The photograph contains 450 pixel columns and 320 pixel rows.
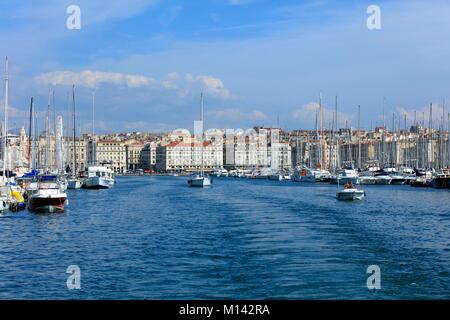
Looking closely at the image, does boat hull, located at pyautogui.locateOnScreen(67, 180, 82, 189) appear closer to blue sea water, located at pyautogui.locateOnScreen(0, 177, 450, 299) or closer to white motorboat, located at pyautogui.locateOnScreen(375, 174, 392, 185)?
blue sea water, located at pyautogui.locateOnScreen(0, 177, 450, 299)

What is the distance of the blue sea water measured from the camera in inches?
529

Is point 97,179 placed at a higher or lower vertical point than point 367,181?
higher

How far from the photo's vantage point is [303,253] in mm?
18172

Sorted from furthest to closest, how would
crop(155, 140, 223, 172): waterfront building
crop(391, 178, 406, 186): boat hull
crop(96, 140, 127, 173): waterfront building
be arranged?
crop(96, 140, 127, 173): waterfront building, crop(155, 140, 223, 172): waterfront building, crop(391, 178, 406, 186): boat hull

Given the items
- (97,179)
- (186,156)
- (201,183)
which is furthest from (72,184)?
(186,156)

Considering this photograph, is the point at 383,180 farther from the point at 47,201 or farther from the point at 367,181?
the point at 47,201

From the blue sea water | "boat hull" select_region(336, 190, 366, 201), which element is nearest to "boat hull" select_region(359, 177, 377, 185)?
"boat hull" select_region(336, 190, 366, 201)

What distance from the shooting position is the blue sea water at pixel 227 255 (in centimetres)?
1343

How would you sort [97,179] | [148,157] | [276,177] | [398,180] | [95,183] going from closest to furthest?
[97,179]
[95,183]
[398,180]
[276,177]
[148,157]

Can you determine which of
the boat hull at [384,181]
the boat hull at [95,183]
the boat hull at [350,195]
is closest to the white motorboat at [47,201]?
the boat hull at [350,195]

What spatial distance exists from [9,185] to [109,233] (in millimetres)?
12558

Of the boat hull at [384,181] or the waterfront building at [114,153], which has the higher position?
the waterfront building at [114,153]

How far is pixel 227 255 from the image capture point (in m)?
17.9

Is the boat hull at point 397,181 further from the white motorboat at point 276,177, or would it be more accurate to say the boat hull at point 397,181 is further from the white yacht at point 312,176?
the white motorboat at point 276,177
